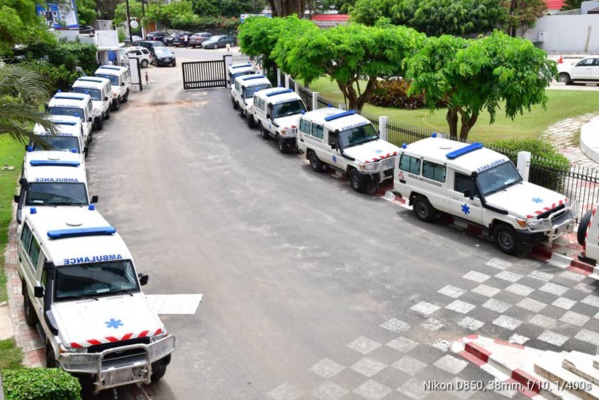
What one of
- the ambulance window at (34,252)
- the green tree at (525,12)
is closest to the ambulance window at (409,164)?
the ambulance window at (34,252)

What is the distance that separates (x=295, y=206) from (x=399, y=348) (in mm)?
8484

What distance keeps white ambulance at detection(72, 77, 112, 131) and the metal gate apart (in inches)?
372

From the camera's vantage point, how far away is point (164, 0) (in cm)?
9144

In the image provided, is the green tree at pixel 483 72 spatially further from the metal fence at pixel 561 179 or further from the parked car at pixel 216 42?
the parked car at pixel 216 42

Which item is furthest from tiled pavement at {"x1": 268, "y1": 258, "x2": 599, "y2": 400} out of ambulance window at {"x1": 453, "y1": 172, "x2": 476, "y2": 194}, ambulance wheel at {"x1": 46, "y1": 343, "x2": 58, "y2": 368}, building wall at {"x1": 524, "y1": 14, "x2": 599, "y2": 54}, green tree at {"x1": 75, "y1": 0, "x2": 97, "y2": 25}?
green tree at {"x1": 75, "y1": 0, "x2": 97, "y2": 25}

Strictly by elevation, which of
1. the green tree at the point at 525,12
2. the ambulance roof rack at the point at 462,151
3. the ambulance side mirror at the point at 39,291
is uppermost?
the green tree at the point at 525,12

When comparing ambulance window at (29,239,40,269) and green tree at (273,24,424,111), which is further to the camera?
green tree at (273,24,424,111)

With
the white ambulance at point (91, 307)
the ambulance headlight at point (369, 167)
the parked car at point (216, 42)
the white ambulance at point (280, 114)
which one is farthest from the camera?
the parked car at point (216, 42)

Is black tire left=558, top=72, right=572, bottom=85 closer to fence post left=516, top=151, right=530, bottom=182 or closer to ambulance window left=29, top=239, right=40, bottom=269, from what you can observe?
fence post left=516, top=151, right=530, bottom=182

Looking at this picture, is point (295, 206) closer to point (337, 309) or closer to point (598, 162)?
point (337, 309)

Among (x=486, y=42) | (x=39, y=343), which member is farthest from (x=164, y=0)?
(x=39, y=343)

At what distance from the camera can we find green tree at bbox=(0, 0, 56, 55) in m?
30.1

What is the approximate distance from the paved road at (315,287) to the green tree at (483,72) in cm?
413

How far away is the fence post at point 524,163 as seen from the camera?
16.7 m
